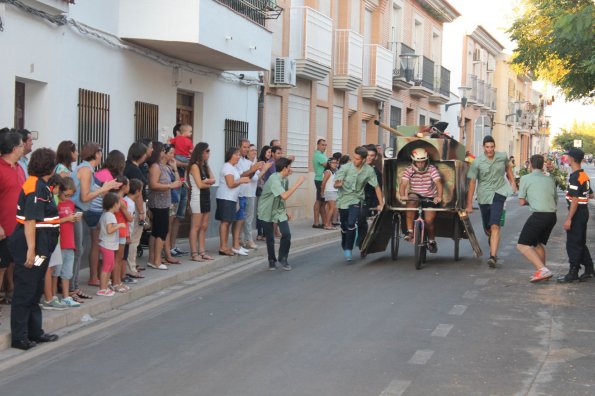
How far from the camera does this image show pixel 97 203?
1053 centimetres

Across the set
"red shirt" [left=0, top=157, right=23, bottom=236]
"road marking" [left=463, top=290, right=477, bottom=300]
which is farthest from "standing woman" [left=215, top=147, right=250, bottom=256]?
"red shirt" [left=0, top=157, right=23, bottom=236]

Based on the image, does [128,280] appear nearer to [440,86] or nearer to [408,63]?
[408,63]

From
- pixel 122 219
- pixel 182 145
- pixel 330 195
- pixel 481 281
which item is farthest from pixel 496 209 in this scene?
A: pixel 330 195

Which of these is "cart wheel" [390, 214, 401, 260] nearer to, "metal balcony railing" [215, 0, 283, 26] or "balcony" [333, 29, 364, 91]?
"metal balcony railing" [215, 0, 283, 26]

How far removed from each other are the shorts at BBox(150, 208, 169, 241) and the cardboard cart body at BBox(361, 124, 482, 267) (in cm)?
344

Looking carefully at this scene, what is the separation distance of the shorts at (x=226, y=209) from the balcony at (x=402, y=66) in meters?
18.8

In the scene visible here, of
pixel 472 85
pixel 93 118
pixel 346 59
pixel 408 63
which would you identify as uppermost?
pixel 472 85

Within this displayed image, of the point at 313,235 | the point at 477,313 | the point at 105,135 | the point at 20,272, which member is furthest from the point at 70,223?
the point at 313,235

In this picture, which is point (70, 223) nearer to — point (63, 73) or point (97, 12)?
point (63, 73)

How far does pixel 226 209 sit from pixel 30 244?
636 cm

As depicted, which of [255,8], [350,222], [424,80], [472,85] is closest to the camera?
[350,222]

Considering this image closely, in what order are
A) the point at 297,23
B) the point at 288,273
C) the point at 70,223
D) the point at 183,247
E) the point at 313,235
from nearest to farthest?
1. the point at 70,223
2. the point at 288,273
3. the point at 183,247
4. the point at 313,235
5. the point at 297,23

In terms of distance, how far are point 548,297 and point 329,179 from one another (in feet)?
30.8

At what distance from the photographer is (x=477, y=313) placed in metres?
9.53
